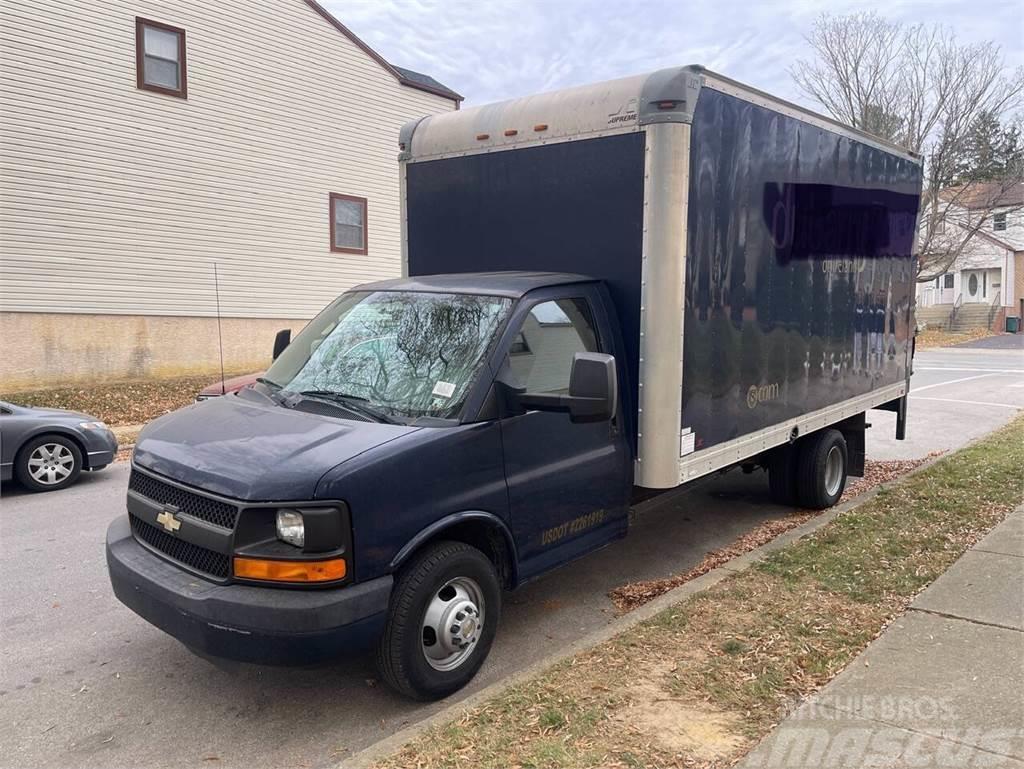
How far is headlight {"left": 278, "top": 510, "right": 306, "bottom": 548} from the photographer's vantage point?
3299 millimetres

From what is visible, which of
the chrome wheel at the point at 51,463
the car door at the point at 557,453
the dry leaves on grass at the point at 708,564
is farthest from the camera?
the chrome wheel at the point at 51,463

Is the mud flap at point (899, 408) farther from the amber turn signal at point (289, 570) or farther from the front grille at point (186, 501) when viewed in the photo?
the front grille at point (186, 501)

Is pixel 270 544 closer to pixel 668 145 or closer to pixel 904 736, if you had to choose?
pixel 904 736

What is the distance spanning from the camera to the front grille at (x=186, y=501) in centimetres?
340

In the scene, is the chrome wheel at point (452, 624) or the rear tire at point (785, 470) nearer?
the chrome wheel at point (452, 624)

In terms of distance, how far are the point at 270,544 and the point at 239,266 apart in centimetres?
1465

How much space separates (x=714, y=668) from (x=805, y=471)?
357cm

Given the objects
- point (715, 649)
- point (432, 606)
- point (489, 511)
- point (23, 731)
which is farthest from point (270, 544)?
point (715, 649)

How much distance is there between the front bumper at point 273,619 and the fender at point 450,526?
133mm

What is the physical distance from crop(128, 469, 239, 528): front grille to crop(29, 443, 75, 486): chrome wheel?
502cm

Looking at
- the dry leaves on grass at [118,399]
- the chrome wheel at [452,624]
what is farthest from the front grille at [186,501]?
the dry leaves on grass at [118,399]

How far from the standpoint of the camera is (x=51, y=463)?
8.24 metres

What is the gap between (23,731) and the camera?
355 cm

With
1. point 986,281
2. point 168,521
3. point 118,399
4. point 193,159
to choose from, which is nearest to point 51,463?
point 168,521
